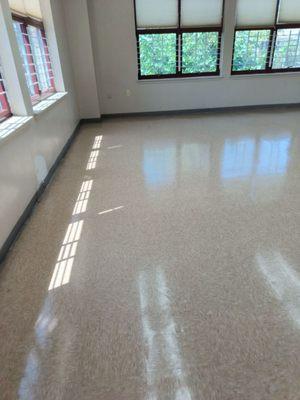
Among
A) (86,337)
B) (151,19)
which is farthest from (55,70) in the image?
(86,337)

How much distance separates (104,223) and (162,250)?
60 centimetres

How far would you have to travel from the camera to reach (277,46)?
5.49 m

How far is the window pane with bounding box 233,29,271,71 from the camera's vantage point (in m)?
5.36

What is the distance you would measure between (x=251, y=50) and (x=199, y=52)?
108 cm

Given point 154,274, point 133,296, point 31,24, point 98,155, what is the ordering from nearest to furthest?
1. point 133,296
2. point 154,274
3. point 31,24
4. point 98,155

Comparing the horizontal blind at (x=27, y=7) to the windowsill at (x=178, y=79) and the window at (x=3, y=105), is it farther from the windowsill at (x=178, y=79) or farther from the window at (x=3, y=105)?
the windowsill at (x=178, y=79)

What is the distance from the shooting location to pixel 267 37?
539cm

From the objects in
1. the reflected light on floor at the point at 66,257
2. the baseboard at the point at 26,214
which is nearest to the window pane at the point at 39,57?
the baseboard at the point at 26,214

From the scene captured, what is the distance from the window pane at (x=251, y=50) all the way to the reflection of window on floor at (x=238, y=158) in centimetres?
239

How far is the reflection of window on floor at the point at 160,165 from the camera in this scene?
119 inches

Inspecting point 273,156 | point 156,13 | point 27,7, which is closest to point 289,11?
point 156,13

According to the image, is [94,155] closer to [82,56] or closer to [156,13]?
[82,56]

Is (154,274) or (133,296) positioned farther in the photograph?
(154,274)

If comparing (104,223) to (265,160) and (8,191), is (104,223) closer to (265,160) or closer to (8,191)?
(8,191)
